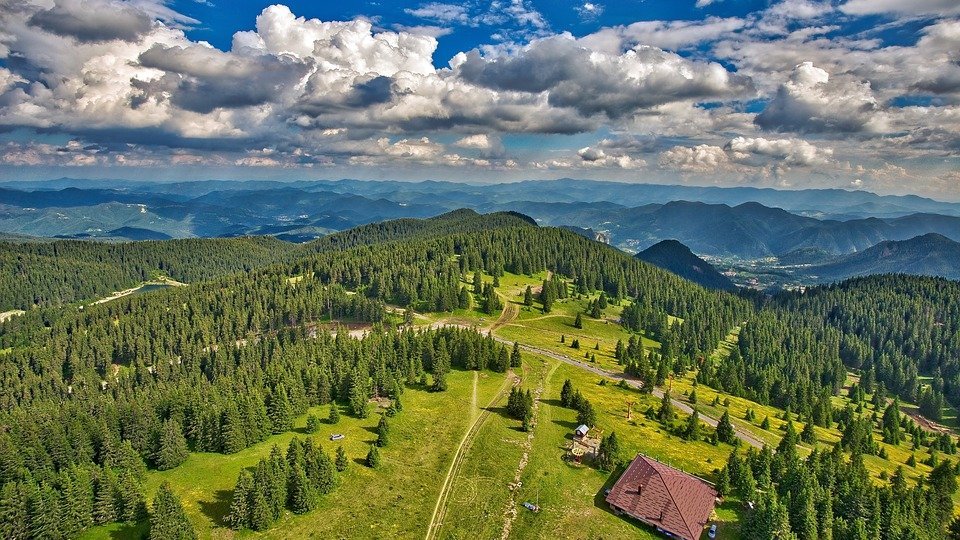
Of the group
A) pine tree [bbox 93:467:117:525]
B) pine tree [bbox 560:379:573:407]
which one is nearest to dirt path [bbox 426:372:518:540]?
pine tree [bbox 560:379:573:407]

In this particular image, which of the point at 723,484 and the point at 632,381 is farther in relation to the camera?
the point at 632,381

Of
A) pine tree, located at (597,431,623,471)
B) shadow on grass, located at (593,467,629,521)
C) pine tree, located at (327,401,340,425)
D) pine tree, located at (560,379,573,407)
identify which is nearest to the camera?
shadow on grass, located at (593,467,629,521)

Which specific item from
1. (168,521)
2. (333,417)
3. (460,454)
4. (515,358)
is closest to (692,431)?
(460,454)

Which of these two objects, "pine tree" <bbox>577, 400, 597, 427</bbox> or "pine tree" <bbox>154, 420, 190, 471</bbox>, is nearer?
"pine tree" <bbox>154, 420, 190, 471</bbox>

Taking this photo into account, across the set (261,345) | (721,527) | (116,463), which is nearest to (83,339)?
(261,345)

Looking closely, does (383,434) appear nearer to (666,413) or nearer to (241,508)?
(241,508)

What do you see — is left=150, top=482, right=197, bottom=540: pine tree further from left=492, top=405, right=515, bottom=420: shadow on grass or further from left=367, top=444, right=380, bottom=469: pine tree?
left=492, top=405, right=515, bottom=420: shadow on grass
